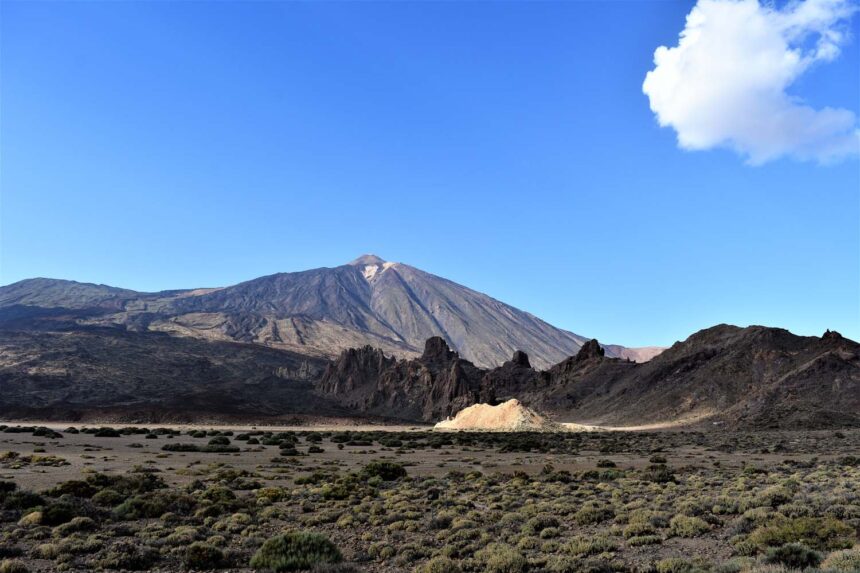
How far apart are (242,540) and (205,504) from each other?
18.0 ft

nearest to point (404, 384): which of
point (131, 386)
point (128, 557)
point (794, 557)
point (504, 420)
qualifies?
point (504, 420)

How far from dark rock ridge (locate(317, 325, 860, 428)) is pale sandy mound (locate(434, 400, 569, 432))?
18.9m

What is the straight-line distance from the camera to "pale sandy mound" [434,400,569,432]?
92.8m

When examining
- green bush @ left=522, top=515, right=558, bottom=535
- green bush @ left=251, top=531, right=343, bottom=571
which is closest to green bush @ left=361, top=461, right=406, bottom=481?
green bush @ left=522, top=515, right=558, bottom=535

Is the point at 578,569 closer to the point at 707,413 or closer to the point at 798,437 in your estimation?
the point at 798,437

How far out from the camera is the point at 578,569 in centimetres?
1273

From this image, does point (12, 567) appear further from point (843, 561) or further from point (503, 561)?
point (843, 561)

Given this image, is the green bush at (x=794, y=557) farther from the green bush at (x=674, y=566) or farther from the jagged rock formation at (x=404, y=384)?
the jagged rock formation at (x=404, y=384)

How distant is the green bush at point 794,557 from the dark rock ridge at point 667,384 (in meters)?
82.0

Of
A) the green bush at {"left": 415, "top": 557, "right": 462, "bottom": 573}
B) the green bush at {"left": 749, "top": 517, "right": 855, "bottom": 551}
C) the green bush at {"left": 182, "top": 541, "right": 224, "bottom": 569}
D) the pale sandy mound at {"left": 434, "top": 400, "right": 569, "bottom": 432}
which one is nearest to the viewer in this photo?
the green bush at {"left": 415, "top": 557, "right": 462, "bottom": 573}

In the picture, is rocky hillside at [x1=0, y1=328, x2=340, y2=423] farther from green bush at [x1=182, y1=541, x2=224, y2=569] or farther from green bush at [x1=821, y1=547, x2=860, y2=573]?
green bush at [x1=821, y1=547, x2=860, y2=573]

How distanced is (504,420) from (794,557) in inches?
3422

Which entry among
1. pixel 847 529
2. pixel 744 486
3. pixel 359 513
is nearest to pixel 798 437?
pixel 744 486

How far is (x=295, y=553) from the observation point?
13500mm
